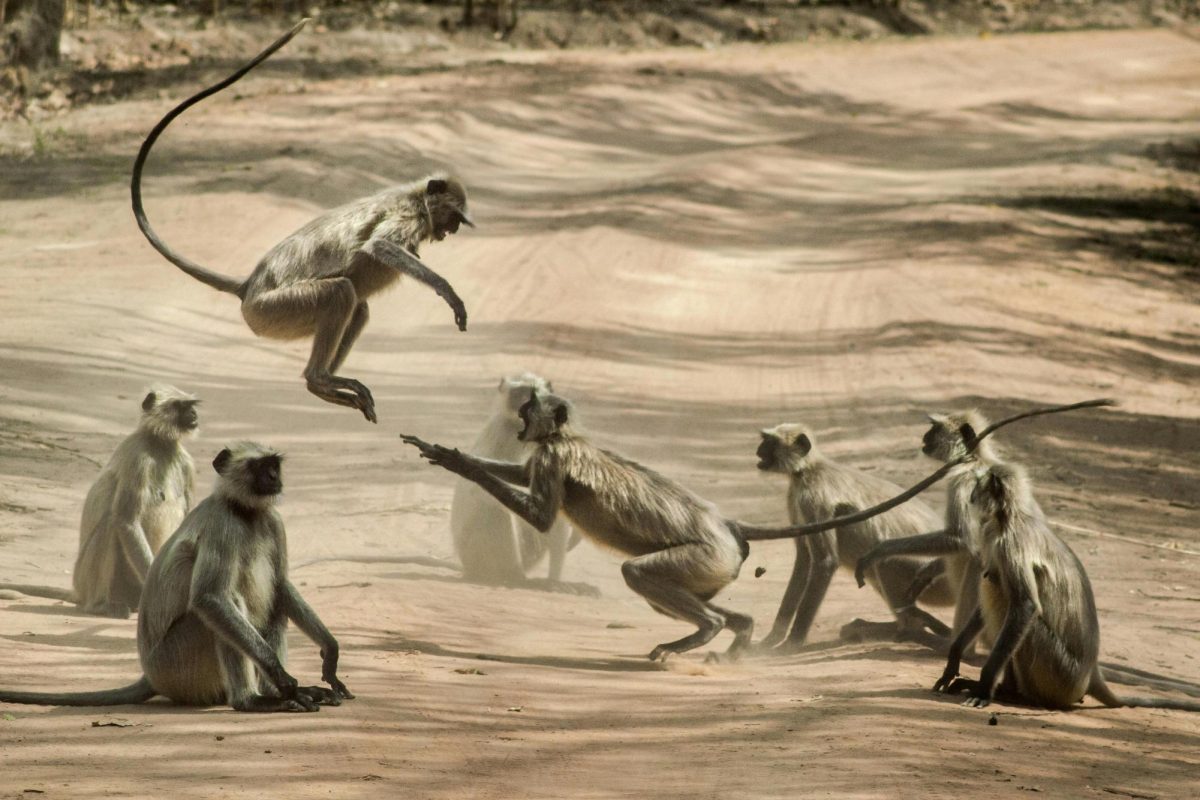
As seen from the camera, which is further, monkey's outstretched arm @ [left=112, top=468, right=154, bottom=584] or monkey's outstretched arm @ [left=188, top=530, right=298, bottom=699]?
monkey's outstretched arm @ [left=112, top=468, right=154, bottom=584]

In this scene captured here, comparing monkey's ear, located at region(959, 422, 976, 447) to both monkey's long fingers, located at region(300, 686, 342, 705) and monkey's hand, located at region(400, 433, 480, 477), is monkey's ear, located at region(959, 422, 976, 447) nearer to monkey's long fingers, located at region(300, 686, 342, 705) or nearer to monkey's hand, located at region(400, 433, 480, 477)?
monkey's hand, located at region(400, 433, 480, 477)

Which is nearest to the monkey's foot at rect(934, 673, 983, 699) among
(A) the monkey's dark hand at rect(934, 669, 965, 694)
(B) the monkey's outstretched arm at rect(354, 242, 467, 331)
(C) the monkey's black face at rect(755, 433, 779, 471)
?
(A) the monkey's dark hand at rect(934, 669, 965, 694)

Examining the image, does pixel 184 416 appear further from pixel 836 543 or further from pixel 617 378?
pixel 617 378

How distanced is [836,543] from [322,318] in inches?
120

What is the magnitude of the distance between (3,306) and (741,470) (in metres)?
7.06

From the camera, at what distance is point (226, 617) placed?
6.38 m

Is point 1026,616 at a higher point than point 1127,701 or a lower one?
higher

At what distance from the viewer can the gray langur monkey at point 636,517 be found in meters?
8.20

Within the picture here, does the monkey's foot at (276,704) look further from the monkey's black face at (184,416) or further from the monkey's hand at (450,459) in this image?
the monkey's black face at (184,416)

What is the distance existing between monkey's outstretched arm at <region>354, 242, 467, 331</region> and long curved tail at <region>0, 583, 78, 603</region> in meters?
2.50

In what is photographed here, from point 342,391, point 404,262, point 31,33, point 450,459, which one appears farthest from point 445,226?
Result: point 31,33

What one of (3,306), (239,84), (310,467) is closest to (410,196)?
(310,467)

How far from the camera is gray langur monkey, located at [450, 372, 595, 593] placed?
10.1 metres

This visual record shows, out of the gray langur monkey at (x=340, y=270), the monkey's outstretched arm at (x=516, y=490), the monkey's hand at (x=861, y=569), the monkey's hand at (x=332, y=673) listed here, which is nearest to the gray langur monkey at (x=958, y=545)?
the monkey's hand at (x=861, y=569)
